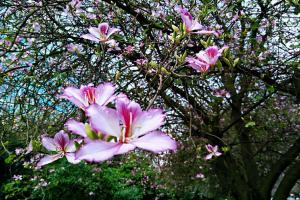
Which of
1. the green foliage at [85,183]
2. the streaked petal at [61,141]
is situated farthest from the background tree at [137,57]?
the green foliage at [85,183]

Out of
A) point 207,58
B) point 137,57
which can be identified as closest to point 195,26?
point 207,58

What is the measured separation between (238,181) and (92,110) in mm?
4805

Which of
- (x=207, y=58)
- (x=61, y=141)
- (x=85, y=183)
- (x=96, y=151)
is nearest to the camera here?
(x=96, y=151)

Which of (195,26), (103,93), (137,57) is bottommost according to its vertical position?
(103,93)

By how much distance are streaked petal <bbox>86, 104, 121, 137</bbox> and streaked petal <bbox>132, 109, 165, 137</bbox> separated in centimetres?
4

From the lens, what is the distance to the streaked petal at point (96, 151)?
1.86 ft

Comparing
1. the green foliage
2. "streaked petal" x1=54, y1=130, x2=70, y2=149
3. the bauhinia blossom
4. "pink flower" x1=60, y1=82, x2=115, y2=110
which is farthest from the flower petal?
the green foliage

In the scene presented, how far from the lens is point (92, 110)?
62 cm

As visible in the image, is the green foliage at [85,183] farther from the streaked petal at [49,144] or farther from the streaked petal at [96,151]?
the streaked petal at [96,151]

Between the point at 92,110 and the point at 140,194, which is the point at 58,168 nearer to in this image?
the point at 140,194

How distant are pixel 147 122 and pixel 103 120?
9 centimetres

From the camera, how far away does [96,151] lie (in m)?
0.58

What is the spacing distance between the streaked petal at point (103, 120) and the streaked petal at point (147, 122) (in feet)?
0.14

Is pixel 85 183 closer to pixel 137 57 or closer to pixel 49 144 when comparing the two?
Result: pixel 137 57
